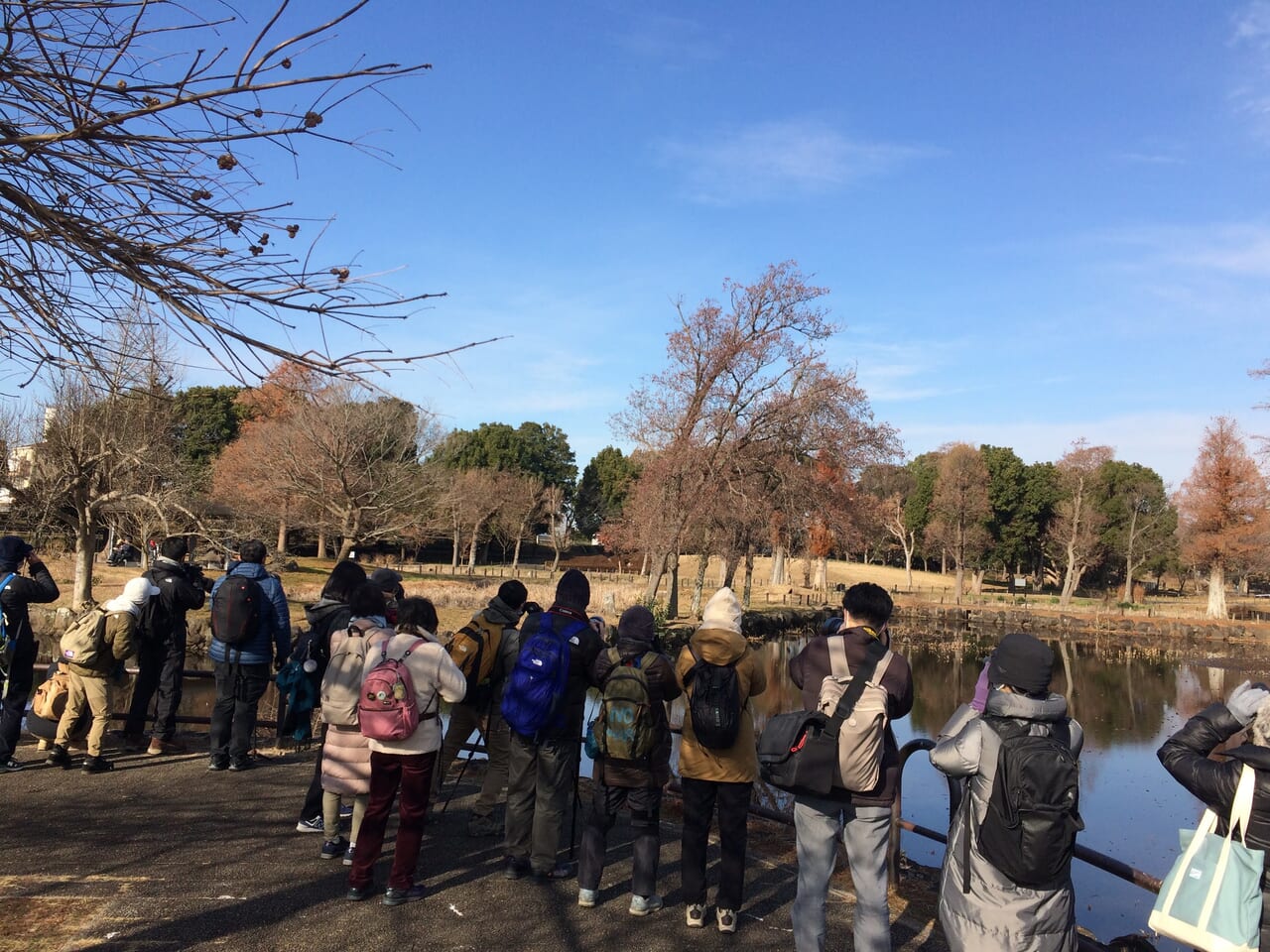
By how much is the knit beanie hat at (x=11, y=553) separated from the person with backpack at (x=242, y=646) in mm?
1468

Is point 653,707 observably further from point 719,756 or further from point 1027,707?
point 1027,707

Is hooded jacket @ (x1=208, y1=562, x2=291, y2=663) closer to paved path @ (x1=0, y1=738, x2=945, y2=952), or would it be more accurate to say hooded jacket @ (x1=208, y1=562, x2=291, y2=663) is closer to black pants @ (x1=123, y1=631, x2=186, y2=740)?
black pants @ (x1=123, y1=631, x2=186, y2=740)

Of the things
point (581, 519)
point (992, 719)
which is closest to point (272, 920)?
point (992, 719)

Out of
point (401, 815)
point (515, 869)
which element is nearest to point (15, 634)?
point (401, 815)

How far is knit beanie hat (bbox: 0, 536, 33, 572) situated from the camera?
6.31m

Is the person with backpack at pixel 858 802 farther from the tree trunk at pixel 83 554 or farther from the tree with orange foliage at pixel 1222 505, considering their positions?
the tree with orange foliage at pixel 1222 505

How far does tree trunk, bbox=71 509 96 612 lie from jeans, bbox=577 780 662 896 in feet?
60.6

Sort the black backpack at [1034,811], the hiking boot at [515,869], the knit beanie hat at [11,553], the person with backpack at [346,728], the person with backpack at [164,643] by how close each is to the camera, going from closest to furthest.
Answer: the black backpack at [1034,811]
the person with backpack at [346,728]
the hiking boot at [515,869]
the knit beanie hat at [11,553]
the person with backpack at [164,643]

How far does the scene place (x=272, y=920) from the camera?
405 centimetres

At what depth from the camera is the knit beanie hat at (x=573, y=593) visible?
4.89 meters

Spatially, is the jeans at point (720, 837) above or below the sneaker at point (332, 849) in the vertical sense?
above

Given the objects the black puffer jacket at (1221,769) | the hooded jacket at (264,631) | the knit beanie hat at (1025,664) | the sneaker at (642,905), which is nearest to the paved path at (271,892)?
the sneaker at (642,905)

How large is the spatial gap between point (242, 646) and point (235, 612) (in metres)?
0.29

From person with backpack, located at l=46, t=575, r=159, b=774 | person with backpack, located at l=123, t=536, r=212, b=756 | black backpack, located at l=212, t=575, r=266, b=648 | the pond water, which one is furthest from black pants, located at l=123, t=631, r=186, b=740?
the pond water
